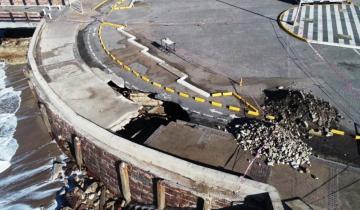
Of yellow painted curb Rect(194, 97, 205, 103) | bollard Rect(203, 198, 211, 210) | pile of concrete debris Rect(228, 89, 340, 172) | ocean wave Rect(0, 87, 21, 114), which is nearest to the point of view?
bollard Rect(203, 198, 211, 210)

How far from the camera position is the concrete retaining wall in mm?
16156

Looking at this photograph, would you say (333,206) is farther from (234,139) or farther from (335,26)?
(335,26)

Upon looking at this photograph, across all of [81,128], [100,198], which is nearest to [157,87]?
[81,128]

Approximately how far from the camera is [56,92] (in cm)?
2352

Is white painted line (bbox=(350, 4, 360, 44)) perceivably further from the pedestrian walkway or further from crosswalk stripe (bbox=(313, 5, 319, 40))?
crosswalk stripe (bbox=(313, 5, 319, 40))

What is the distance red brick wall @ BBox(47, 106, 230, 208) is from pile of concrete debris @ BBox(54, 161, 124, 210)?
43cm

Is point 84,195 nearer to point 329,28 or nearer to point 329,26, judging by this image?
point 329,28

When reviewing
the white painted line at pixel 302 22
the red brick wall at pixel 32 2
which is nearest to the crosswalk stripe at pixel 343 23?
the white painted line at pixel 302 22

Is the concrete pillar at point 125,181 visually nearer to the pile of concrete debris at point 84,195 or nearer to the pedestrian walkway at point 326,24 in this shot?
the pile of concrete debris at point 84,195

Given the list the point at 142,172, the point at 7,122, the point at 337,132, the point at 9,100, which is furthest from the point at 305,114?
the point at 9,100

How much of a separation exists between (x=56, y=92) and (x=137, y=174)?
901cm

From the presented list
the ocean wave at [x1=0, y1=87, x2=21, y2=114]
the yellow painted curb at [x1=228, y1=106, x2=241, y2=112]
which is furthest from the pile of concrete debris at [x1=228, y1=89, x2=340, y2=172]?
the ocean wave at [x1=0, y1=87, x2=21, y2=114]

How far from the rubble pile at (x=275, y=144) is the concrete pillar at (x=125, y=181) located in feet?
20.3

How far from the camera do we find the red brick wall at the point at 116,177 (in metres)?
17.4
